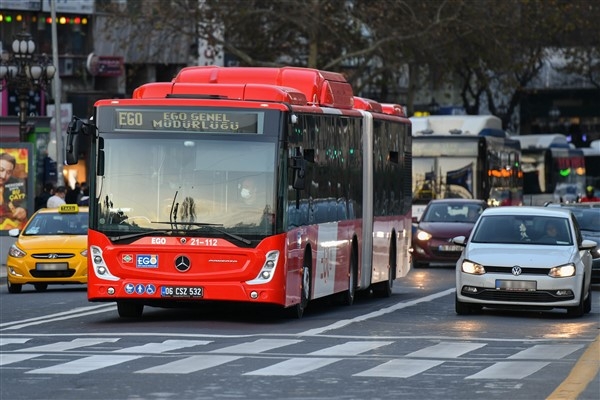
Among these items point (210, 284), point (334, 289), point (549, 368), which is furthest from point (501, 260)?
point (549, 368)

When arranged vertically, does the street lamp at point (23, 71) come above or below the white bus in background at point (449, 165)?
above

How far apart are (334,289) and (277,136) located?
3.72 meters

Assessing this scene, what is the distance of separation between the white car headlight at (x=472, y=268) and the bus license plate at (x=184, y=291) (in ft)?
12.7

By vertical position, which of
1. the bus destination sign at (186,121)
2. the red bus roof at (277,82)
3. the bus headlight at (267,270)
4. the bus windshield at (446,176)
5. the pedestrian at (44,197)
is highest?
the red bus roof at (277,82)

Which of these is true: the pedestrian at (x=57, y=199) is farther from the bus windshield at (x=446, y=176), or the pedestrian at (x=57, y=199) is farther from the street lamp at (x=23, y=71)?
the bus windshield at (x=446, y=176)

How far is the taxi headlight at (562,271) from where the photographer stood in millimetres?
23188

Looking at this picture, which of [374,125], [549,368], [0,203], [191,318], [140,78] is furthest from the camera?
[140,78]

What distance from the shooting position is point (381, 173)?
92.8 feet

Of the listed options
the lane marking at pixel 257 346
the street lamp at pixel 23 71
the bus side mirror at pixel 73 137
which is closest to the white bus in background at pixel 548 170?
the street lamp at pixel 23 71

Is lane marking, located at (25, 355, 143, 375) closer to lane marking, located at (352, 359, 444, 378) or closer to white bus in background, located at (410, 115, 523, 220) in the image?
lane marking, located at (352, 359, 444, 378)

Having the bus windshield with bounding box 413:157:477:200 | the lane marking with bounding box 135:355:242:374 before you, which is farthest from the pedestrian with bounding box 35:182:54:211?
the lane marking with bounding box 135:355:242:374

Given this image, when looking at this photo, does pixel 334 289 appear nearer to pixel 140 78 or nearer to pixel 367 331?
pixel 367 331

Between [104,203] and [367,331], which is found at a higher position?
[104,203]

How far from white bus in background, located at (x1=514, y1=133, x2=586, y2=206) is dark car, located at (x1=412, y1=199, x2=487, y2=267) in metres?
22.0
